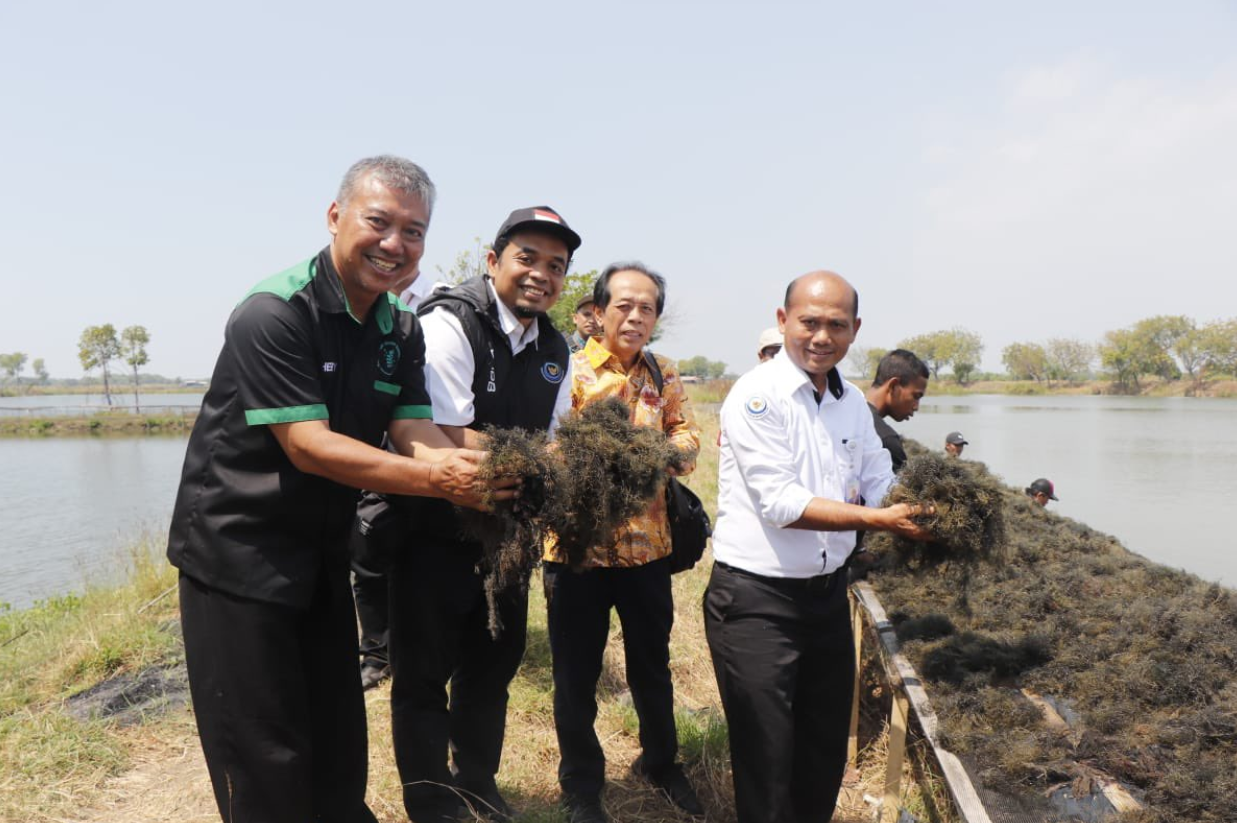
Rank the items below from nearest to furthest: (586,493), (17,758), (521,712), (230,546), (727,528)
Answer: (230,546) < (586,493) < (727,528) < (17,758) < (521,712)

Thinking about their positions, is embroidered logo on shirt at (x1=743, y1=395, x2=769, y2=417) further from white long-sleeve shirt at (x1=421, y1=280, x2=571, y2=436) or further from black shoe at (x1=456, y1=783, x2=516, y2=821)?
black shoe at (x1=456, y1=783, x2=516, y2=821)

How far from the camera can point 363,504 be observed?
260cm

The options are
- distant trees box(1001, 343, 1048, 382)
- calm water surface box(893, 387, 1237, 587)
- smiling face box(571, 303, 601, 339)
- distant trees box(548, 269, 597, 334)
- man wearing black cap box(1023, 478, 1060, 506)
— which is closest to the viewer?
smiling face box(571, 303, 601, 339)

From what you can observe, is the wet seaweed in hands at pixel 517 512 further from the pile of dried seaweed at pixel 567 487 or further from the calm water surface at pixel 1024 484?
the calm water surface at pixel 1024 484

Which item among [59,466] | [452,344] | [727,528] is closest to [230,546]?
[452,344]

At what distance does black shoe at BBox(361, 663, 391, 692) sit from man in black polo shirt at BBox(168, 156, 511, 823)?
205 centimetres

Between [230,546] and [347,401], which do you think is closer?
[230,546]

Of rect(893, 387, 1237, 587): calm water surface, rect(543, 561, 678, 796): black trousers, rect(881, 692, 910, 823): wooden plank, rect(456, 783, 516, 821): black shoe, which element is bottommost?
rect(893, 387, 1237, 587): calm water surface

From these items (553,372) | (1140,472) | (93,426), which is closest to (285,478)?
(553,372)

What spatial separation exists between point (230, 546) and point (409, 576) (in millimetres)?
710

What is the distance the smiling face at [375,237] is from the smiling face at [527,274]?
589mm

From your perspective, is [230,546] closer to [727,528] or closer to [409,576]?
[409,576]

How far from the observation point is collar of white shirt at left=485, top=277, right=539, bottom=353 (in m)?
2.68

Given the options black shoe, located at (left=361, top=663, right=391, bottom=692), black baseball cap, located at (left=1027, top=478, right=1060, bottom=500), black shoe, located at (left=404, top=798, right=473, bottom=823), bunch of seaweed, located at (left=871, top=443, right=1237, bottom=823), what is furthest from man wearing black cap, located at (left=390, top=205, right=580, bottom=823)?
black baseball cap, located at (left=1027, top=478, right=1060, bottom=500)
